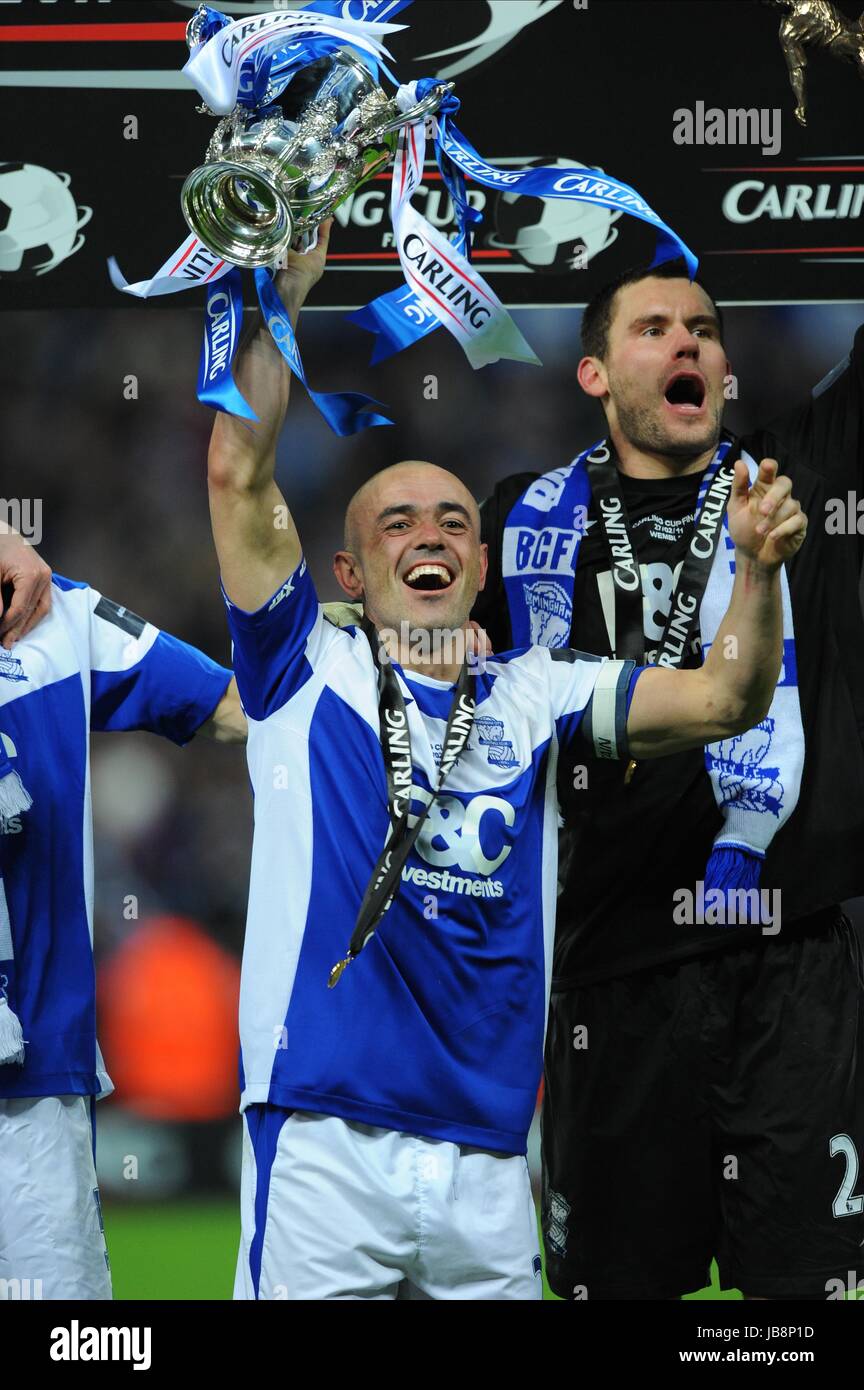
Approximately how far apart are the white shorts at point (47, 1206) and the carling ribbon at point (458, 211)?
143 centimetres

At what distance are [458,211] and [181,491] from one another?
171cm

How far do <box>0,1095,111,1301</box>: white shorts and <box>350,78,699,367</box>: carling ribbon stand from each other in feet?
4.68

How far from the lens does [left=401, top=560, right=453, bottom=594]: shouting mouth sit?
3076 millimetres

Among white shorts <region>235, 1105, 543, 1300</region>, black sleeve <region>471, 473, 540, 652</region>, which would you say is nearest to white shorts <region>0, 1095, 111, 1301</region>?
white shorts <region>235, 1105, 543, 1300</region>

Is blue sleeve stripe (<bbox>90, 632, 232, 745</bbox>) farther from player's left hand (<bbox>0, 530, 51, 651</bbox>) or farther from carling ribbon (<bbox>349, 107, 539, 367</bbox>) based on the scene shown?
carling ribbon (<bbox>349, 107, 539, 367</bbox>)

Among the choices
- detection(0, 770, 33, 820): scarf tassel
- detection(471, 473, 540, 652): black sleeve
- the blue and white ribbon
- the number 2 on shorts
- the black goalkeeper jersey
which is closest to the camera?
the blue and white ribbon

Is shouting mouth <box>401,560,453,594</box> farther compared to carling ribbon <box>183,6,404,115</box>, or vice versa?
shouting mouth <box>401,560,453,594</box>

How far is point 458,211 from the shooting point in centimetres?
314

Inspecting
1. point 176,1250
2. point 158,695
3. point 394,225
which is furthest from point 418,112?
point 176,1250

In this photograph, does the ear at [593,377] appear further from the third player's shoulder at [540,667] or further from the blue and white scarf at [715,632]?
the third player's shoulder at [540,667]

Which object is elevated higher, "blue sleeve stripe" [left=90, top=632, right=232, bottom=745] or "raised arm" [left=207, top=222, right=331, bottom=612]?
"raised arm" [left=207, top=222, right=331, bottom=612]

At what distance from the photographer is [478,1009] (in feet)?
9.39

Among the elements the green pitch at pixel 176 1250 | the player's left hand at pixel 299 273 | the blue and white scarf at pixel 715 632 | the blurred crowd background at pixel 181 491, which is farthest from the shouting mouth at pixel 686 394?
the green pitch at pixel 176 1250
